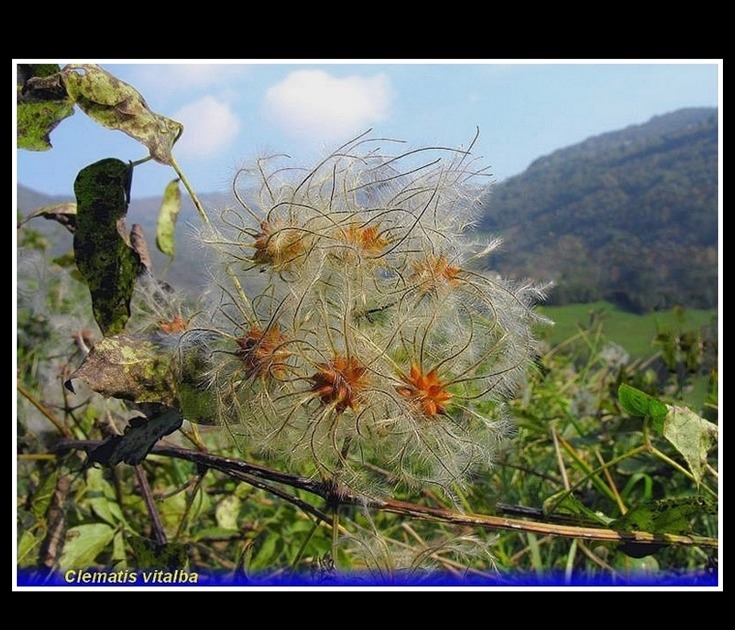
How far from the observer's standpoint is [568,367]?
7.33 feet

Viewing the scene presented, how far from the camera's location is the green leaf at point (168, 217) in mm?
1032

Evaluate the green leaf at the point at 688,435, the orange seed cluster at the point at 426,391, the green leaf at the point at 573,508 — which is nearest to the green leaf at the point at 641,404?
the green leaf at the point at 688,435

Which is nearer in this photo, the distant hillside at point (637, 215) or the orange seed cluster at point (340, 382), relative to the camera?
the orange seed cluster at point (340, 382)

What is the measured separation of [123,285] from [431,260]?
0.36 m

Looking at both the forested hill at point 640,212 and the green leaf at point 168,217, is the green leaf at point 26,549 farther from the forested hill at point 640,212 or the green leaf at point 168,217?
the forested hill at point 640,212

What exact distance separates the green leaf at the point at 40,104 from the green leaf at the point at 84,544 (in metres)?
0.63

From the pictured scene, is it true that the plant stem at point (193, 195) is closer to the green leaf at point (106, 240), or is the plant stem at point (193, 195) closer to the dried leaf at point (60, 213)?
the green leaf at point (106, 240)

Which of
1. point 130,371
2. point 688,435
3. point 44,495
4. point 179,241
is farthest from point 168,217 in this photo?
point 688,435

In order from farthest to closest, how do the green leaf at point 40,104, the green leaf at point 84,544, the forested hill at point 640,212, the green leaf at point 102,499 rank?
the forested hill at point 640,212, the green leaf at point 102,499, the green leaf at point 84,544, the green leaf at point 40,104

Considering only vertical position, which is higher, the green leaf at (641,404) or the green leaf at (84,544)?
the green leaf at (641,404)

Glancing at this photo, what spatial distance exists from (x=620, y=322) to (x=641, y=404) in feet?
5.62

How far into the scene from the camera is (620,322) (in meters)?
2.46

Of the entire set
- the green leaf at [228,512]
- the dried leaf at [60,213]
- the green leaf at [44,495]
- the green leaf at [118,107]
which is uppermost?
the green leaf at [118,107]

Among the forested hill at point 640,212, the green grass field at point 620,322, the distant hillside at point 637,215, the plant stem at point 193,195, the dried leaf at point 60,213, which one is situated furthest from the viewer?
the forested hill at point 640,212
